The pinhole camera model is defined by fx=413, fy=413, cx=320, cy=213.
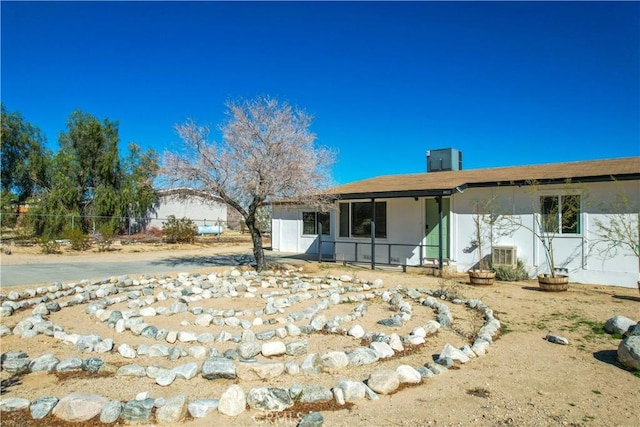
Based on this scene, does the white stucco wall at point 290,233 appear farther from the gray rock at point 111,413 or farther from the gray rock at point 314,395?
the gray rock at point 111,413

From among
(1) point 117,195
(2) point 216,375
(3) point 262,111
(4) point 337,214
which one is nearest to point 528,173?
(4) point 337,214

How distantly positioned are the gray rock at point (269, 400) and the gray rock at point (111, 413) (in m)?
1.09

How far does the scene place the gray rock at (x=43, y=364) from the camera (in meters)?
4.57

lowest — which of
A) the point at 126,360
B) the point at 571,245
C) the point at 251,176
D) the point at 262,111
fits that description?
the point at 126,360

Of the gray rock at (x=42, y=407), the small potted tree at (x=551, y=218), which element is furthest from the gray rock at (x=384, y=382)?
the small potted tree at (x=551, y=218)

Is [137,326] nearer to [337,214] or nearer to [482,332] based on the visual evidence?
[482,332]

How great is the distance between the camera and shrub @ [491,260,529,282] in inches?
450

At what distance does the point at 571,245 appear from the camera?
11094mm

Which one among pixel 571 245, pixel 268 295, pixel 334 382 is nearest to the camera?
pixel 334 382

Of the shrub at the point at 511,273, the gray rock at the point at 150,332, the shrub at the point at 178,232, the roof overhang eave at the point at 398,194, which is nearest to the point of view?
the gray rock at the point at 150,332

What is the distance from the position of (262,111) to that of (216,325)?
7.27 m

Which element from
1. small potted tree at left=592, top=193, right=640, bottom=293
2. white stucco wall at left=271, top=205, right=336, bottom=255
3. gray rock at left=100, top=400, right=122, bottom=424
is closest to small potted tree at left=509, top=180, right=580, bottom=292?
small potted tree at left=592, top=193, right=640, bottom=293

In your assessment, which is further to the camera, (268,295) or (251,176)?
(251,176)

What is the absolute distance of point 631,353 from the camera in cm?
448
